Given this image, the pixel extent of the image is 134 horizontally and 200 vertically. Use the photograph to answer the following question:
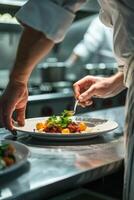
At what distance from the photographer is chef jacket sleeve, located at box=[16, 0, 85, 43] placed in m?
1.09

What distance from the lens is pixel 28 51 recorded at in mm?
1109

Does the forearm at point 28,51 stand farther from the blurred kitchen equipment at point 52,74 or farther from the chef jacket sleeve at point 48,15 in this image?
the blurred kitchen equipment at point 52,74

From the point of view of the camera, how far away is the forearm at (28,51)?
110 centimetres

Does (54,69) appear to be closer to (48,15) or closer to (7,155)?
(48,15)

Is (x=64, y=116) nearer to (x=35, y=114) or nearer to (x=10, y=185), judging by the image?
(x=10, y=185)

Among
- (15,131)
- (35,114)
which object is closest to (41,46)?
(15,131)

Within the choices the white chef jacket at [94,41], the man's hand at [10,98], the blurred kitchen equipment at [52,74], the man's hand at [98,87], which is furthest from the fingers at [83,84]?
the white chef jacket at [94,41]

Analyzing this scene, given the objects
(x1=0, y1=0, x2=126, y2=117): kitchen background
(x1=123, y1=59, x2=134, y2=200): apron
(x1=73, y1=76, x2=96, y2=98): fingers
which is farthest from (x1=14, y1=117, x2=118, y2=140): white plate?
(x1=0, y1=0, x2=126, y2=117): kitchen background

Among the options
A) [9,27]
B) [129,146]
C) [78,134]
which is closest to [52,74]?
[9,27]

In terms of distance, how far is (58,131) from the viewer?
4.31ft

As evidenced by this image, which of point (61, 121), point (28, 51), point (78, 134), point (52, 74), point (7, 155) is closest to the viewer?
point (7, 155)

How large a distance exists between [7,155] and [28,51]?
282 millimetres

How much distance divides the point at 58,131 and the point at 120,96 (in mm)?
1795

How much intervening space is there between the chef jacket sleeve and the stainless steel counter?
0.31m
